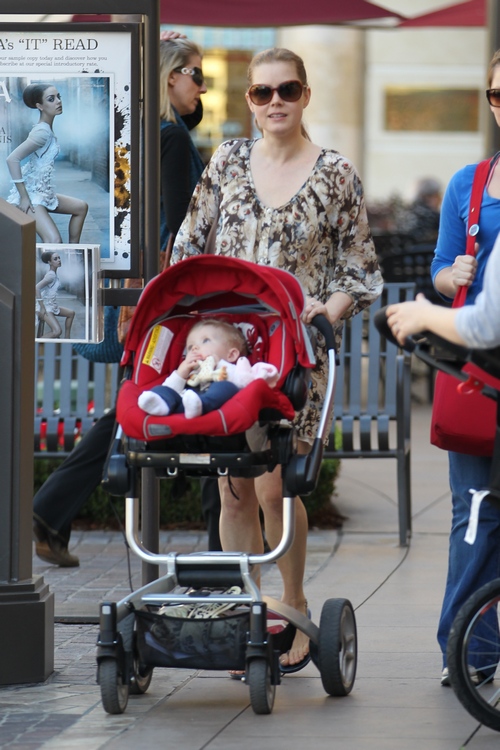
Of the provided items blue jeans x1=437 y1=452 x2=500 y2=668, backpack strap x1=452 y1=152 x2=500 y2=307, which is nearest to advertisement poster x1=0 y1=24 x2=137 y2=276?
backpack strap x1=452 y1=152 x2=500 y2=307

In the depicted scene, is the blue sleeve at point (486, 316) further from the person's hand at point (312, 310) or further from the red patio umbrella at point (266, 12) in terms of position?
the red patio umbrella at point (266, 12)

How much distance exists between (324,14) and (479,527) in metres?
6.32

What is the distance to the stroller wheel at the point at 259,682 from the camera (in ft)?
13.7

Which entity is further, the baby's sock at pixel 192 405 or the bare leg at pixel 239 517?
the bare leg at pixel 239 517

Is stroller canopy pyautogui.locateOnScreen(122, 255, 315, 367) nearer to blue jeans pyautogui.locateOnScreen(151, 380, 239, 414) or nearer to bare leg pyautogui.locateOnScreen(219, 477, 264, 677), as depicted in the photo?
blue jeans pyautogui.locateOnScreen(151, 380, 239, 414)

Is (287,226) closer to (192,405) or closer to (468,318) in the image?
(192,405)

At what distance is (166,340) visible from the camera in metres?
4.55

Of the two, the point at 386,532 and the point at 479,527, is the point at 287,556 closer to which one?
the point at 479,527

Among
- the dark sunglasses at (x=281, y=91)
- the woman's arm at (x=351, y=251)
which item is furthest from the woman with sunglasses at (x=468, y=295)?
the dark sunglasses at (x=281, y=91)

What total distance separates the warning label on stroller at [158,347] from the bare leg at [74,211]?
1.01 m

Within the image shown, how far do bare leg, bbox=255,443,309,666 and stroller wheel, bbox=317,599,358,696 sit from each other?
0.38m

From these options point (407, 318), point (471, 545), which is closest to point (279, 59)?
point (407, 318)

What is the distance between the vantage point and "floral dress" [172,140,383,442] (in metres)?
4.88

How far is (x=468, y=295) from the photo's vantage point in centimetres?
457
